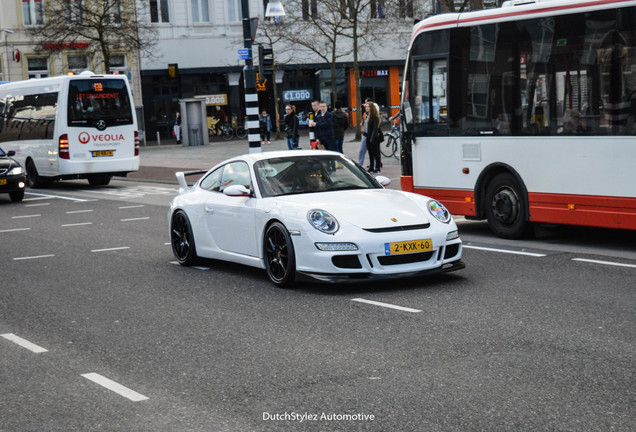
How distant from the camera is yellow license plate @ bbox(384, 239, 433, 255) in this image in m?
9.20

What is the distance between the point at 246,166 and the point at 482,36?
416 cm

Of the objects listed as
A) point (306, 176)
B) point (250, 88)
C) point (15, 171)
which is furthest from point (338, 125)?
point (306, 176)

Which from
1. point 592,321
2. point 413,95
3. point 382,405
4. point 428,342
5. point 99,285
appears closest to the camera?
point 382,405

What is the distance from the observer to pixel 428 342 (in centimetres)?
712

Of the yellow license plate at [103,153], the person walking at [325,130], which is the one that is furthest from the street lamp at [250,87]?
the yellow license plate at [103,153]

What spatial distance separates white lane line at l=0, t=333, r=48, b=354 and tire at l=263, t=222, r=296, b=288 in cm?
265

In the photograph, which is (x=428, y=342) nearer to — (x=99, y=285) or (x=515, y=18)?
(x=99, y=285)

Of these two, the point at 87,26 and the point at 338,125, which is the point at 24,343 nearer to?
the point at 338,125

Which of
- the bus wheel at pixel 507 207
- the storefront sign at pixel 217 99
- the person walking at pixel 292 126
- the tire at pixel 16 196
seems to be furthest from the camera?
the storefront sign at pixel 217 99

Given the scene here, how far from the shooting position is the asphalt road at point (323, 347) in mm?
5441

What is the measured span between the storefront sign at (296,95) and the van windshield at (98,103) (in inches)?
1272

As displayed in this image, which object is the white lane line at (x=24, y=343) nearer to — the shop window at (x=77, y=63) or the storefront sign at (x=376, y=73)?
the shop window at (x=77, y=63)

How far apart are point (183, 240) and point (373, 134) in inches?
525

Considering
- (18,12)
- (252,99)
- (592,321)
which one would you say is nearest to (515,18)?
(592,321)
